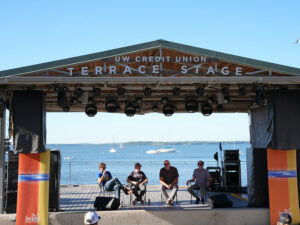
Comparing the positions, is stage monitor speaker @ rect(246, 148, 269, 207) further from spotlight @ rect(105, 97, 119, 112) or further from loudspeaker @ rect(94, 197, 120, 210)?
spotlight @ rect(105, 97, 119, 112)

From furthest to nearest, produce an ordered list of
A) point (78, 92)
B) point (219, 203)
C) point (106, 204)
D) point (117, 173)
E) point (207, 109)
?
point (117, 173) < point (207, 109) < point (219, 203) < point (78, 92) < point (106, 204)

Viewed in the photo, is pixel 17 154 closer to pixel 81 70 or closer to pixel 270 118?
pixel 81 70

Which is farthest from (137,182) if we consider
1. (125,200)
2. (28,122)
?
(28,122)

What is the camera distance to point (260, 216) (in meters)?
8.81

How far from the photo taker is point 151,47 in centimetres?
810

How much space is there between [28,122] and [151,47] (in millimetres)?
3002

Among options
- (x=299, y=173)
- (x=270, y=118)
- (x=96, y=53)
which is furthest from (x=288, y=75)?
(x=96, y=53)

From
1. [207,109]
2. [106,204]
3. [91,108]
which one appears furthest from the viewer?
[207,109]

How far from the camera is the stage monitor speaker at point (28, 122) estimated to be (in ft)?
26.7

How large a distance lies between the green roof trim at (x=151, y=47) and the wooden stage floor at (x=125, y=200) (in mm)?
3752

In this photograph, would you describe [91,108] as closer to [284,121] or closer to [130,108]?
[130,108]

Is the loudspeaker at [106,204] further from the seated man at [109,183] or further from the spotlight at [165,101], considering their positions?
the spotlight at [165,101]

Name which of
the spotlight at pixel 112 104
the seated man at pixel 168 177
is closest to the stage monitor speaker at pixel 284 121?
the seated man at pixel 168 177

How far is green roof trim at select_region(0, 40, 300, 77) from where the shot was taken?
26.0 ft
